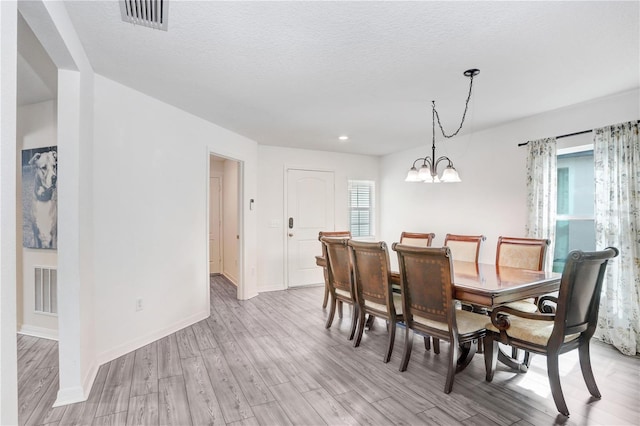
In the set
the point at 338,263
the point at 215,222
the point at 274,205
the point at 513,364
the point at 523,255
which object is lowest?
the point at 513,364

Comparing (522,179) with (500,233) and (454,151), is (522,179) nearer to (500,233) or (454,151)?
(500,233)

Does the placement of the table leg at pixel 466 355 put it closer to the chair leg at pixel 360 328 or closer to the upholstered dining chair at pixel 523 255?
the upholstered dining chair at pixel 523 255

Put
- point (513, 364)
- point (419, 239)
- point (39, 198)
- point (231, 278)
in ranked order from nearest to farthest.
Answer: point (513, 364), point (39, 198), point (419, 239), point (231, 278)

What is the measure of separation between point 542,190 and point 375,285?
2324mm

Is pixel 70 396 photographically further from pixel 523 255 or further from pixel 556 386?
pixel 523 255

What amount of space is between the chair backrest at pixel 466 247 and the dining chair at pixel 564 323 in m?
1.28

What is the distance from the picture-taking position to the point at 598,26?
1.98m

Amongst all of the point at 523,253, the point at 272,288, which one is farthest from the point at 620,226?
the point at 272,288

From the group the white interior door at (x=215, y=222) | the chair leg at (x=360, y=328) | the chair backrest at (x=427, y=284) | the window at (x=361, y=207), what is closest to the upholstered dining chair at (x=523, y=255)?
the chair backrest at (x=427, y=284)

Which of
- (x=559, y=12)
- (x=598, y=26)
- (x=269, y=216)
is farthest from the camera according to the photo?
(x=269, y=216)

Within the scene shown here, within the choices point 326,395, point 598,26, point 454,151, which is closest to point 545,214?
point 454,151

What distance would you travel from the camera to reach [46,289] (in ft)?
11.1

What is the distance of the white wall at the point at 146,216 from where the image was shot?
2.76 meters

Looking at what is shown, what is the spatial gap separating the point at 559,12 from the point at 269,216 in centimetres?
443
